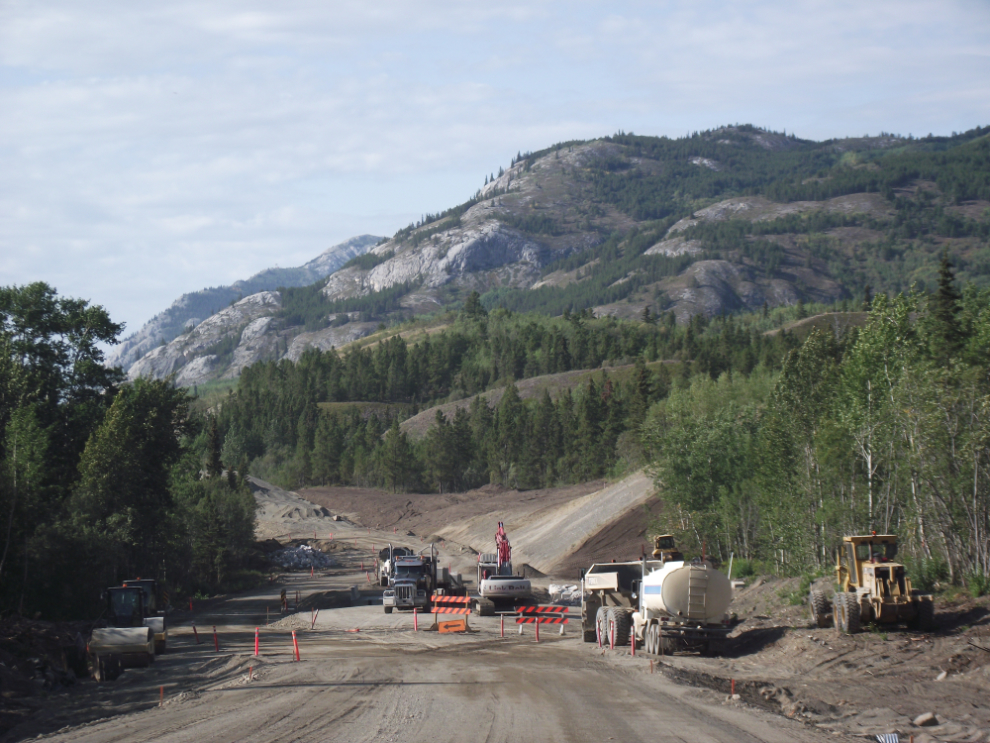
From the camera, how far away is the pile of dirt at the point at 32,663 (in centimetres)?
2022

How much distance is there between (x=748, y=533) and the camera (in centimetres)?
4947

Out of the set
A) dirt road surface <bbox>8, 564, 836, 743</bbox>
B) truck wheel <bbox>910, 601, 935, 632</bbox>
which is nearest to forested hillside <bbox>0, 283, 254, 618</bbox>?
dirt road surface <bbox>8, 564, 836, 743</bbox>

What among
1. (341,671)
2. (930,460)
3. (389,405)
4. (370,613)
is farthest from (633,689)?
(389,405)

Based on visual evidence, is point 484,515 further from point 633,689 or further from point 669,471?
A: point 633,689

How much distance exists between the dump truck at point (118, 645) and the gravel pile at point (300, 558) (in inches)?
1779

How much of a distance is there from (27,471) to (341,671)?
827 inches

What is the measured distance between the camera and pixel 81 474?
4625 cm

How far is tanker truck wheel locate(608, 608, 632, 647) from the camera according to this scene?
91.9ft

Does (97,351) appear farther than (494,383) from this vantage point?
No

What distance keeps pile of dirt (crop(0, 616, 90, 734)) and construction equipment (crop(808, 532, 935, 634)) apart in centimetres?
2117

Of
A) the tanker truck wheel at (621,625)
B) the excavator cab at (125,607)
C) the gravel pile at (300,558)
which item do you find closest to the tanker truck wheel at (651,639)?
the tanker truck wheel at (621,625)

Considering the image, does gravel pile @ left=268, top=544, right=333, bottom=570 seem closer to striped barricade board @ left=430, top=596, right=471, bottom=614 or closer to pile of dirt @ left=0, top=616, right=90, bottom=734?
striped barricade board @ left=430, top=596, right=471, bottom=614

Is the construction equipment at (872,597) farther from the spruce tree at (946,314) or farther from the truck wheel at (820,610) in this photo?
the spruce tree at (946,314)

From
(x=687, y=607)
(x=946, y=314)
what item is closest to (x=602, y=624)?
(x=687, y=607)
